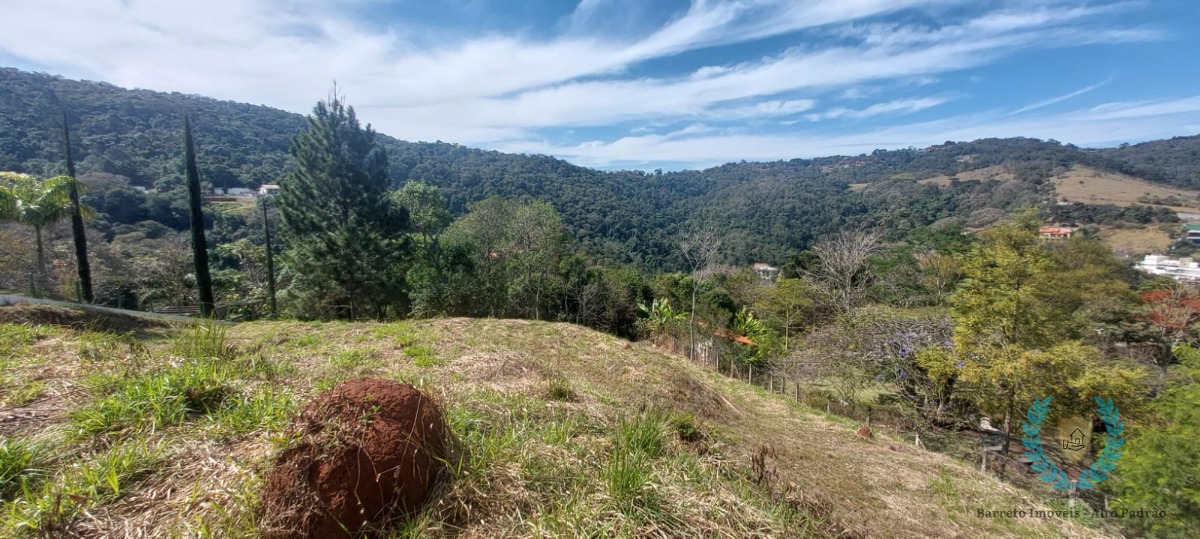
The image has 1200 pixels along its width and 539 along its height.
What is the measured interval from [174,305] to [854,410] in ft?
85.6

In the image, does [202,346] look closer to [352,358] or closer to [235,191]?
[352,358]

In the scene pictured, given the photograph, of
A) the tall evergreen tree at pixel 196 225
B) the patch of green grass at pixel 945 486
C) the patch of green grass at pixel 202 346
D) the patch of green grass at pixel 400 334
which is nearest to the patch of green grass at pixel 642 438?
the patch of green grass at pixel 202 346

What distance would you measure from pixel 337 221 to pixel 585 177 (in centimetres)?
6407

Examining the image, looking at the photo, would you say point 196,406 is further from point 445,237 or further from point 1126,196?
point 1126,196

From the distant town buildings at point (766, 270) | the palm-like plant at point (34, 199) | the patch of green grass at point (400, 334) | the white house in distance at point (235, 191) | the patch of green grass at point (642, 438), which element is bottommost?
the distant town buildings at point (766, 270)

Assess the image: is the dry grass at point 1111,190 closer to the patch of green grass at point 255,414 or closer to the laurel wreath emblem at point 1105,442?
the laurel wreath emblem at point 1105,442

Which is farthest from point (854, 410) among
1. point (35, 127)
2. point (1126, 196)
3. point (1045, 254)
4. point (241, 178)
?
point (1126, 196)

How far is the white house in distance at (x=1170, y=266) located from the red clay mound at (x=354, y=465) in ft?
159

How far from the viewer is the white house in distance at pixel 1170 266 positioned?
2941 cm

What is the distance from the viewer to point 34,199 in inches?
474

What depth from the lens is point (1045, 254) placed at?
851 cm

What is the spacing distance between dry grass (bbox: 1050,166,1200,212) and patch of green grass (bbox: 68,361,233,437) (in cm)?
8737

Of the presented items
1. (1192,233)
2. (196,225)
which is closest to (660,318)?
(196,225)

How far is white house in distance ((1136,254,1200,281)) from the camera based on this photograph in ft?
96.5
